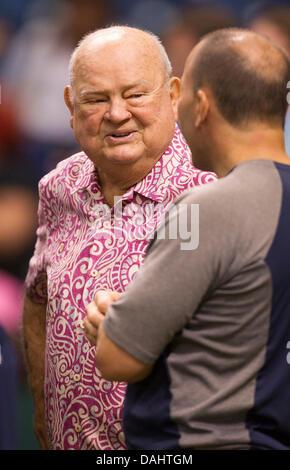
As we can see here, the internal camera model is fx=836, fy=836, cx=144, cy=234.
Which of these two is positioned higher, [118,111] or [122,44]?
[122,44]

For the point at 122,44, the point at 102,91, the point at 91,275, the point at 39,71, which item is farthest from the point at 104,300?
the point at 39,71

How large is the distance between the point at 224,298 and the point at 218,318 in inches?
1.6

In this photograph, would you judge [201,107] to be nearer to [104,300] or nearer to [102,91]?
[104,300]

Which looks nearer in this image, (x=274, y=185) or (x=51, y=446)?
(x=274, y=185)

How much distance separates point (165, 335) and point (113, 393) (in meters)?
0.57

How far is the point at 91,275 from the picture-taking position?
2205 millimetres

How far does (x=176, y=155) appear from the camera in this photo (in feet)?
7.45

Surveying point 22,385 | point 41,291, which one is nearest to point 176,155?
point 41,291

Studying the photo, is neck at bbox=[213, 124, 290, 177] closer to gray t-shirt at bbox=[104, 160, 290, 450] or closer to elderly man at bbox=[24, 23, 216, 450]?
gray t-shirt at bbox=[104, 160, 290, 450]

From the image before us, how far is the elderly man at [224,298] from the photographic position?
1578mm

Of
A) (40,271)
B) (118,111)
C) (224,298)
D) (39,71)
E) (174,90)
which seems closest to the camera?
(224,298)

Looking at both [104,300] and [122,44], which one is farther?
[122,44]

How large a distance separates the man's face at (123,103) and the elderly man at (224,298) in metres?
0.49

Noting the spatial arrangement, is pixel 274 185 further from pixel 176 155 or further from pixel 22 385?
pixel 22 385
